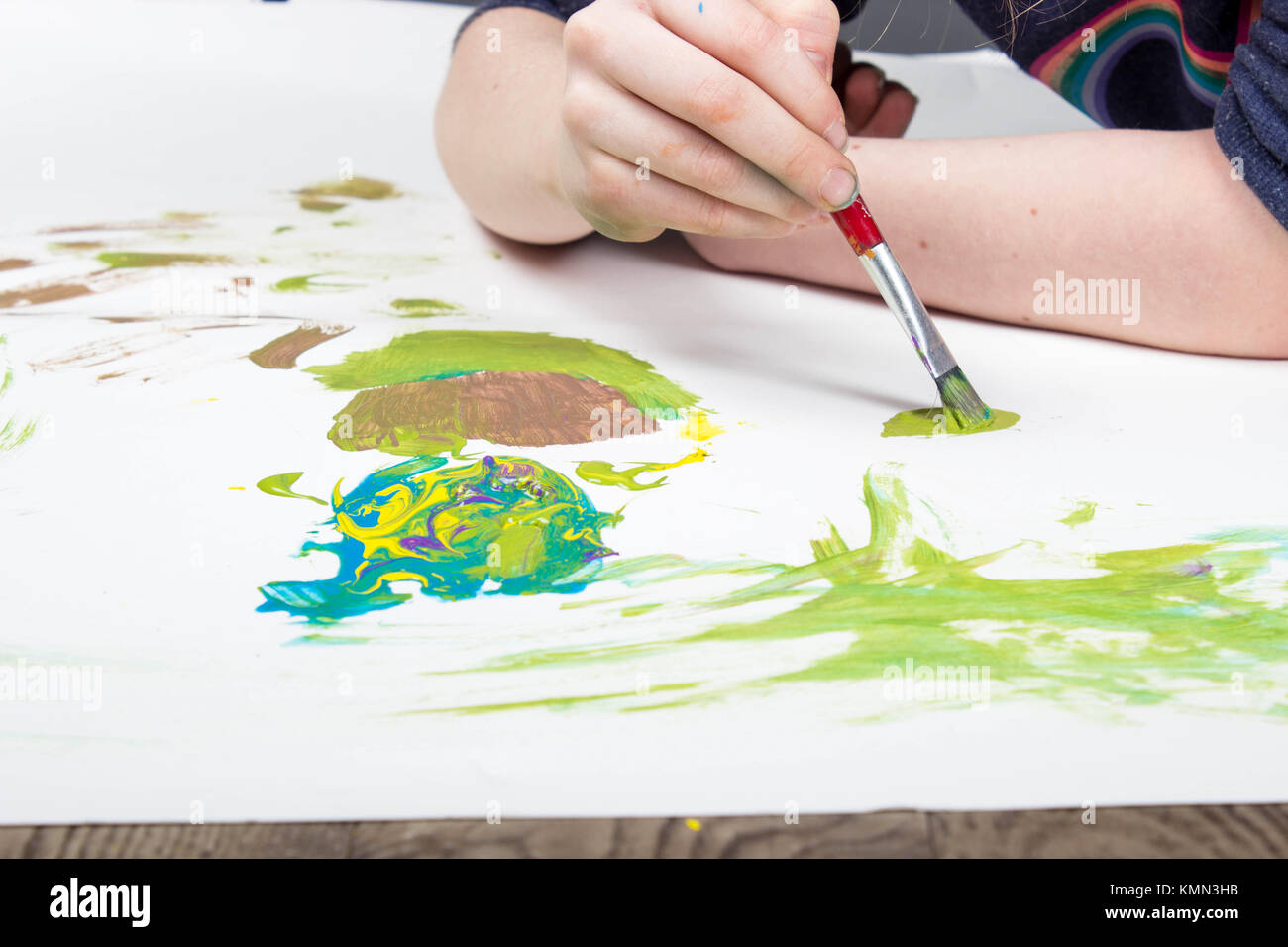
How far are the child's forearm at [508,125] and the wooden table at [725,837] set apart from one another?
557 mm

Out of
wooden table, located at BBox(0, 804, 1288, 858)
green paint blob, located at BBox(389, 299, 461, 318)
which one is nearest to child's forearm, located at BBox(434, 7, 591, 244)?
green paint blob, located at BBox(389, 299, 461, 318)

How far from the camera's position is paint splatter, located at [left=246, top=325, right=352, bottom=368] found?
726 millimetres

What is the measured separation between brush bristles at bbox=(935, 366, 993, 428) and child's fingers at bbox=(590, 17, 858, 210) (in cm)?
14

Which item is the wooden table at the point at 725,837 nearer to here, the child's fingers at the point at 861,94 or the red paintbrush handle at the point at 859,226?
the red paintbrush handle at the point at 859,226

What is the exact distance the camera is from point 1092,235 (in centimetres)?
77

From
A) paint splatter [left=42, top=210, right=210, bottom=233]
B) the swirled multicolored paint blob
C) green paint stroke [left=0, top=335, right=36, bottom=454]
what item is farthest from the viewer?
paint splatter [left=42, top=210, right=210, bottom=233]

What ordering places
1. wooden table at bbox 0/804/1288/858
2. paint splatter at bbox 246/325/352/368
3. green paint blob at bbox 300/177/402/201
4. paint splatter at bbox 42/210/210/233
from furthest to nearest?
green paint blob at bbox 300/177/402/201
paint splatter at bbox 42/210/210/233
paint splatter at bbox 246/325/352/368
wooden table at bbox 0/804/1288/858

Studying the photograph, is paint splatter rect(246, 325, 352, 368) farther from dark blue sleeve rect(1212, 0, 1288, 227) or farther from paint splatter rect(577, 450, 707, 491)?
dark blue sleeve rect(1212, 0, 1288, 227)

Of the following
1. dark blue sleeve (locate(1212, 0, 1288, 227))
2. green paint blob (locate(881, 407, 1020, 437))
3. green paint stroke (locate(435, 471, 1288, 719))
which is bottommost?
green paint stroke (locate(435, 471, 1288, 719))

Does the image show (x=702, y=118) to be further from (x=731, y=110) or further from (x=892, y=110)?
(x=892, y=110)

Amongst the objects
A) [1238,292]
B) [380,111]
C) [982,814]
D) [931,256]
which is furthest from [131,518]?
[380,111]

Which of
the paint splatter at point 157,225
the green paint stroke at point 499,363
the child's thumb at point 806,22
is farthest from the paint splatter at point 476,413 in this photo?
the paint splatter at point 157,225

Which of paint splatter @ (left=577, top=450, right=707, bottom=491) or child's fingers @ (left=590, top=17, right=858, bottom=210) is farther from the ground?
child's fingers @ (left=590, top=17, right=858, bottom=210)

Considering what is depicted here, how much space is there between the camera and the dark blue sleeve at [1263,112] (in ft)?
2.27
